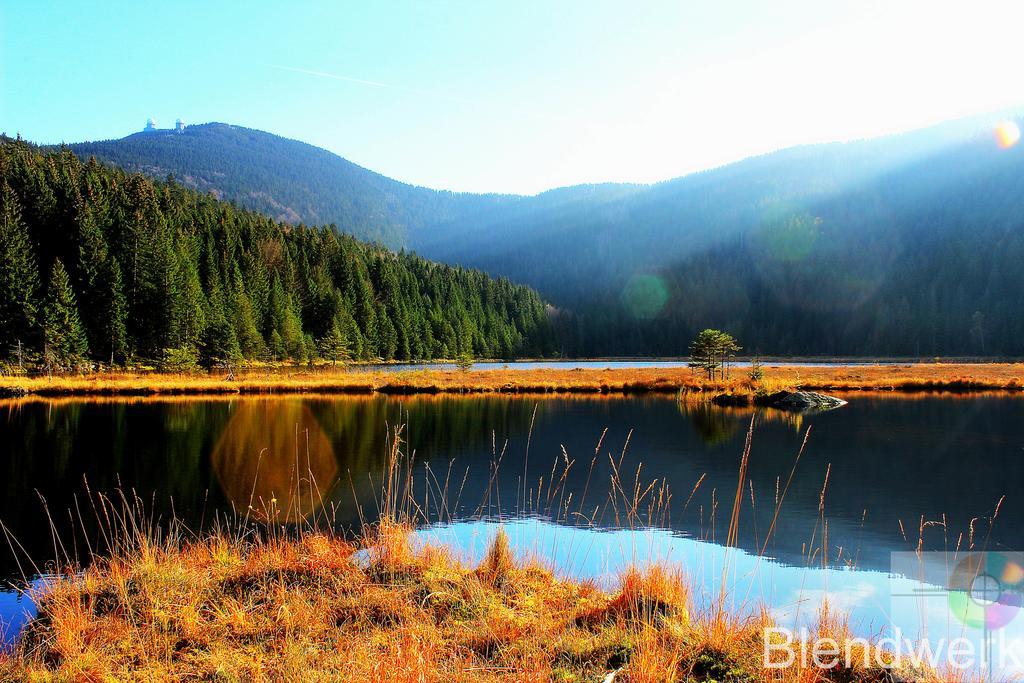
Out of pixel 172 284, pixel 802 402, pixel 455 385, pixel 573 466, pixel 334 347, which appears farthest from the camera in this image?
pixel 334 347

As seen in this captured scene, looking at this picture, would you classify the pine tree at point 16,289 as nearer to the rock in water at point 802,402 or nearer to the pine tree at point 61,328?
the pine tree at point 61,328

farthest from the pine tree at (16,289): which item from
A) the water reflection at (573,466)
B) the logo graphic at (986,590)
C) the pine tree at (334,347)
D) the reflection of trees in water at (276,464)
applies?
the logo graphic at (986,590)

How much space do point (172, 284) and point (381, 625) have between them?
231ft

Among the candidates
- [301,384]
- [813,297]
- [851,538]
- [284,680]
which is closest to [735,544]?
[851,538]

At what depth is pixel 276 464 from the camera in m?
18.2

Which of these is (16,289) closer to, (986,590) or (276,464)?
(276,464)

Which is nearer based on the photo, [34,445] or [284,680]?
[284,680]

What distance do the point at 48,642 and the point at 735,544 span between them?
954 centimetres

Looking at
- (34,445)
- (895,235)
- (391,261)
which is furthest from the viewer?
(895,235)

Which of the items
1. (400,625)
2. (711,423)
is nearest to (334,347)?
(711,423)

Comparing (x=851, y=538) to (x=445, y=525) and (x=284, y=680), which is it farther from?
(x=284, y=680)

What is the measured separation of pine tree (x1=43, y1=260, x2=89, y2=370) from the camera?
55312 millimetres

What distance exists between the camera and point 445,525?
450 inches

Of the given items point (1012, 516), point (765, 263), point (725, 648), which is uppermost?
point (765, 263)
